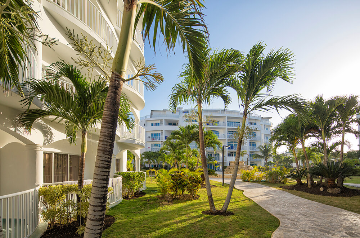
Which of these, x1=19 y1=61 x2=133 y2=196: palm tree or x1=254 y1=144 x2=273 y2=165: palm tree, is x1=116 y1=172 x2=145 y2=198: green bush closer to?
x1=19 y1=61 x2=133 y2=196: palm tree

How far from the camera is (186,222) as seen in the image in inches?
290

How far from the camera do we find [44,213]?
629 centimetres

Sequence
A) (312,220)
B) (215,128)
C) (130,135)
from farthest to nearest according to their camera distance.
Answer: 1. (215,128)
2. (130,135)
3. (312,220)

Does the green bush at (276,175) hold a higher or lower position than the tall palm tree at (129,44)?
lower

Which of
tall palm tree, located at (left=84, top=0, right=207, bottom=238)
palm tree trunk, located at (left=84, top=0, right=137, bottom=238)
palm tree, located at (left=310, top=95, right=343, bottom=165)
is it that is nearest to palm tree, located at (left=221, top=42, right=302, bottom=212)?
tall palm tree, located at (left=84, top=0, right=207, bottom=238)

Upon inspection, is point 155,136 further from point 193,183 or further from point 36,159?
point 36,159

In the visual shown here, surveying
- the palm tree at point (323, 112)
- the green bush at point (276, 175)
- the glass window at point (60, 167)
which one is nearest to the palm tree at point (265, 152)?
the green bush at point (276, 175)

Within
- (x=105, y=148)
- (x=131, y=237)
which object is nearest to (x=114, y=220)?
(x=131, y=237)

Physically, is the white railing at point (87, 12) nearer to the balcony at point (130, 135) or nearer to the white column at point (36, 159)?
the balcony at point (130, 135)

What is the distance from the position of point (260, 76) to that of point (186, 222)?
5191 millimetres

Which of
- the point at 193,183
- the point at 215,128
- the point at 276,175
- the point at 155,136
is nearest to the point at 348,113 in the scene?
the point at 276,175

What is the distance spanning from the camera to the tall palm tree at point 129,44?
Result: 337cm

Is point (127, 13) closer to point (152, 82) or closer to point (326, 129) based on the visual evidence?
point (152, 82)

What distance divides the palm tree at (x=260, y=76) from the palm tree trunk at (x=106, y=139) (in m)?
5.29
